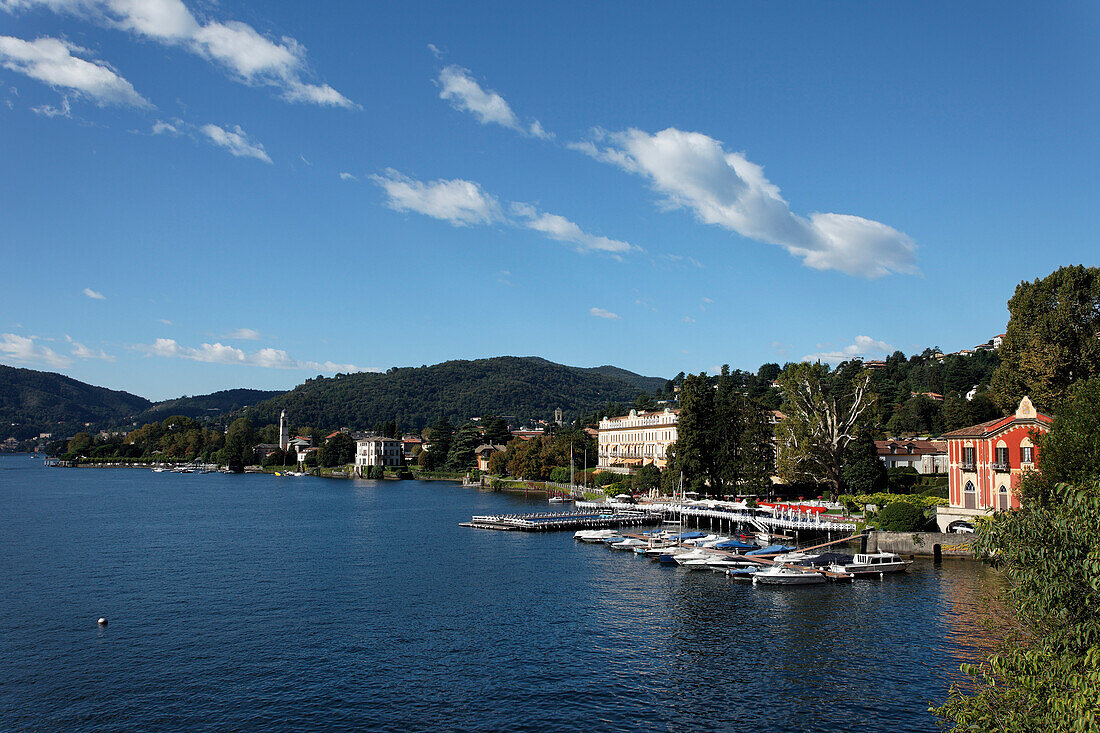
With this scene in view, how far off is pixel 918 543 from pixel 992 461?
978 cm

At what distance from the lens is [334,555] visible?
6519cm

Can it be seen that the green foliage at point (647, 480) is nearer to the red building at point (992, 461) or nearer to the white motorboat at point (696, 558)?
the white motorboat at point (696, 558)

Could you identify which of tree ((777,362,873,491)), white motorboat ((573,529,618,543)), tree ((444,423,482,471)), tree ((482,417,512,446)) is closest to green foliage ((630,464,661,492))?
tree ((777,362,873,491))

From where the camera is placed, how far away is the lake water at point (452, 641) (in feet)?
96.9

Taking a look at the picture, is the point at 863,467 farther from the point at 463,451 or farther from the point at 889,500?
the point at 463,451

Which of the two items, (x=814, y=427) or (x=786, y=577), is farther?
(x=814, y=427)

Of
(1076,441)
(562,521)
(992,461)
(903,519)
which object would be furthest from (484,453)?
(1076,441)

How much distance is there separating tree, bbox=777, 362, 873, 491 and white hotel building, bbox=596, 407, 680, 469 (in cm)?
3469

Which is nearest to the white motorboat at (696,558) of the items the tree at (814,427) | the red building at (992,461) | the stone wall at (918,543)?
the stone wall at (918,543)

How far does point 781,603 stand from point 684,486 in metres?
51.5

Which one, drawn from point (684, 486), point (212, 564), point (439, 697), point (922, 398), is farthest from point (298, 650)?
point (922, 398)

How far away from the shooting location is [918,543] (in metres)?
62.0

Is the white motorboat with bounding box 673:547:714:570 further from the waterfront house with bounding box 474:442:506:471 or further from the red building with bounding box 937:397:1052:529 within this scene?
the waterfront house with bounding box 474:442:506:471

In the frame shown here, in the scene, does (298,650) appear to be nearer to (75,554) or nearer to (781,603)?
(781,603)
